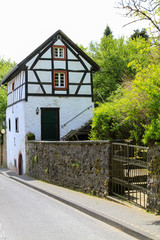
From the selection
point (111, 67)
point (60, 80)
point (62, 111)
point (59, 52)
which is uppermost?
point (111, 67)

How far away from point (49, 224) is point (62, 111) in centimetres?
1873

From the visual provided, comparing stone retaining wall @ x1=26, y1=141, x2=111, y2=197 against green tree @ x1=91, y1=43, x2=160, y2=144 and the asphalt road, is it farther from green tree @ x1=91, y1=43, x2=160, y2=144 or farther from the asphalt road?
green tree @ x1=91, y1=43, x2=160, y2=144

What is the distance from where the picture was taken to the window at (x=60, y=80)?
2678cm

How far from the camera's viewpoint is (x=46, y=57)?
86.9 ft

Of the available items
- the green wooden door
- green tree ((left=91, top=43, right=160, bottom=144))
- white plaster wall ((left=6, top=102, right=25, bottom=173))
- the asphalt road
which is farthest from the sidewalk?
white plaster wall ((left=6, top=102, right=25, bottom=173))

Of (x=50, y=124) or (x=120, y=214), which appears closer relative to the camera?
(x=120, y=214)

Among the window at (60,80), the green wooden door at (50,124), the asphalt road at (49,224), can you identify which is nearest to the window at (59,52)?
the window at (60,80)

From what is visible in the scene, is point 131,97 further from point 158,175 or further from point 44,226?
point 44,226

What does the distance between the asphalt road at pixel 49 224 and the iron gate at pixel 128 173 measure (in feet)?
5.21

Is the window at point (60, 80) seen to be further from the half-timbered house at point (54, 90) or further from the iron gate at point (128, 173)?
the iron gate at point (128, 173)

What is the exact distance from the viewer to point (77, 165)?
567 inches

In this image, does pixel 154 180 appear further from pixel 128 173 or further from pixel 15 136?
pixel 15 136

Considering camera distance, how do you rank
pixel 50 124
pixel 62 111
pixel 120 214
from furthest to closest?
pixel 62 111 < pixel 50 124 < pixel 120 214

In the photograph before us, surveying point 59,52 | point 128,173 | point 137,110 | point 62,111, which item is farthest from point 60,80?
point 128,173
